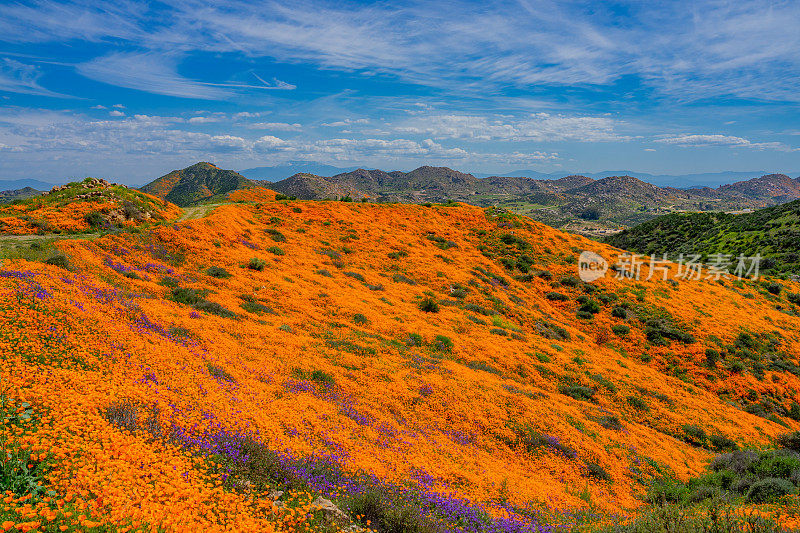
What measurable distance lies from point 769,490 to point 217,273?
87.6 ft

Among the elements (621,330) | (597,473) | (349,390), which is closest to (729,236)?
(621,330)

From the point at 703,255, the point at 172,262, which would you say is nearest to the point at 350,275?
the point at 172,262

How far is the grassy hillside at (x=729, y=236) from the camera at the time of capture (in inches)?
2530

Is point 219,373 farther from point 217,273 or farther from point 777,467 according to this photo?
point 777,467

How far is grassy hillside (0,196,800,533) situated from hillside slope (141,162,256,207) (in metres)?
100

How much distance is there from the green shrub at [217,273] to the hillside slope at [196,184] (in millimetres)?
103125

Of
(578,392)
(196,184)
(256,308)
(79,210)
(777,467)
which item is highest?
(196,184)

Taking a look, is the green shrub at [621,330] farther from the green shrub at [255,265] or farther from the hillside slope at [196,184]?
the hillside slope at [196,184]

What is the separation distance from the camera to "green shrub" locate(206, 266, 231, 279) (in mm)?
22844

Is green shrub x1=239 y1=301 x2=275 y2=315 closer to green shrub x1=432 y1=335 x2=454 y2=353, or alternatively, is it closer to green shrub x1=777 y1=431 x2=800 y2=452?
green shrub x1=432 y1=335 x2=454 y2=353

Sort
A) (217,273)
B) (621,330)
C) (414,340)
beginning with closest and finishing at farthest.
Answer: (414,340) → (217,273) → (621,330)

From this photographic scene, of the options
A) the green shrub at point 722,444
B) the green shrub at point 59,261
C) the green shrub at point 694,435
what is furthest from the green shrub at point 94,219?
the green shrub at point 722,444

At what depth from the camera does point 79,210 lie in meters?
25.6

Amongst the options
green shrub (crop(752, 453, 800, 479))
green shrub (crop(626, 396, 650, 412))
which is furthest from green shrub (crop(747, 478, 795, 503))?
green shrub (crop(626, 396, 650, 412))
